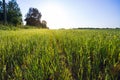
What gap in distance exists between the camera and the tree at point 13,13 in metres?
43.6

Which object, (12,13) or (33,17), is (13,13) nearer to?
(12,13)

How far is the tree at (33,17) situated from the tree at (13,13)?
785 inches

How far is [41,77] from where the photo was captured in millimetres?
2451

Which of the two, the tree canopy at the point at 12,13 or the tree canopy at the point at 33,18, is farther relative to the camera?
the tree canopy at the point at 33,18

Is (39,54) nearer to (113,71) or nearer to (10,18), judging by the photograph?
(113,71)

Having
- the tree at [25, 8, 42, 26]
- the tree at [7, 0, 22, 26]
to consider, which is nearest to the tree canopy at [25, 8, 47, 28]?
the tree at [25, 8, 42, 26]

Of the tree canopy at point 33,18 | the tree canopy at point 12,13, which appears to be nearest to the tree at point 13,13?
the tree canopy at point 12,13

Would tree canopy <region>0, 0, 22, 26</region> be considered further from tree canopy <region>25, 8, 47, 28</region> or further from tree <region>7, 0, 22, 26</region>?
tree canopy <region>25, 8, 47, 28</region>

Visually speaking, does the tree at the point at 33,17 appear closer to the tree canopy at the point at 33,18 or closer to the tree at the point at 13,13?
the tree canopy at the point at 33,18

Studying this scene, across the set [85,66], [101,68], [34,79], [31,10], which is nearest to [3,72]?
[34,79]

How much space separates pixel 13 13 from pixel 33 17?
24.4 metres

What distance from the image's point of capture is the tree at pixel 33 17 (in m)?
68.1

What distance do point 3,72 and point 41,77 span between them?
2.40 ft

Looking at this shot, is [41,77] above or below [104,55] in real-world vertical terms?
below
